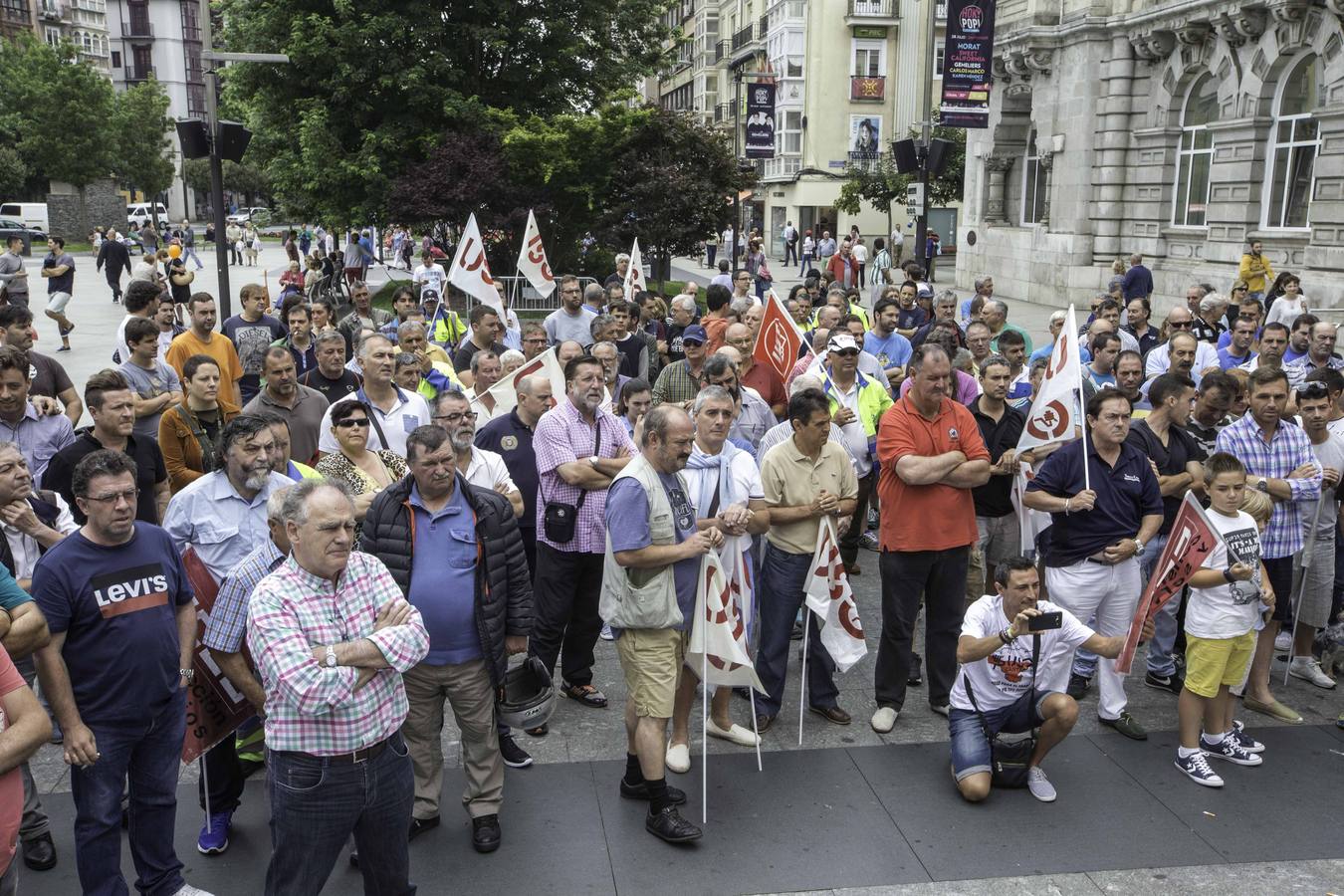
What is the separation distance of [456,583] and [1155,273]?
23.8m

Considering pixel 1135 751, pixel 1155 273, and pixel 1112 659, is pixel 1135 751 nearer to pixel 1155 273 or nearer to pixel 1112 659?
pixel 1112 659

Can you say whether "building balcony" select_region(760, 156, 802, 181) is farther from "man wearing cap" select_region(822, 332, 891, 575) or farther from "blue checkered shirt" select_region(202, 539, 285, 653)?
"blue checkered shirt" select_region(202, 539, 285, 653)

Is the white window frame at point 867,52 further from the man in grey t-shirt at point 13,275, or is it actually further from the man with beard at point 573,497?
the man with beard at point 573,497

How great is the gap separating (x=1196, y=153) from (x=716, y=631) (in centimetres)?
2305

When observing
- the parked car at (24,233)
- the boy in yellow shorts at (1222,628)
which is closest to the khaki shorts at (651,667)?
the boy in yellow shorts at (1222,628)

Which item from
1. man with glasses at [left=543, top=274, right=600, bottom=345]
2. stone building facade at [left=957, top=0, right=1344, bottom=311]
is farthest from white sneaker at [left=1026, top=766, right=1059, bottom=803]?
stone building facade at [left=957, top=0, right=1344, bottom=311]

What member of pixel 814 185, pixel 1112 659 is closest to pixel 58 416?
pixel 1112 659

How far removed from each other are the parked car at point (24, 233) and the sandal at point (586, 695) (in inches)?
1840

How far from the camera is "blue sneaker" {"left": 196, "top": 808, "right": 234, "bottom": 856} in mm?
5141

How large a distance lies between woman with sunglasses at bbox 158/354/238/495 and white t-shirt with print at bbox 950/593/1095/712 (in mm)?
4437

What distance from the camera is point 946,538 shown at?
252 inches

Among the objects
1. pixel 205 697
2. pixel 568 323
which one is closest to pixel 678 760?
pixel 205 697

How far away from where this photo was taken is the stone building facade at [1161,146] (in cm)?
2047

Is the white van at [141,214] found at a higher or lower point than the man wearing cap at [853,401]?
higher
